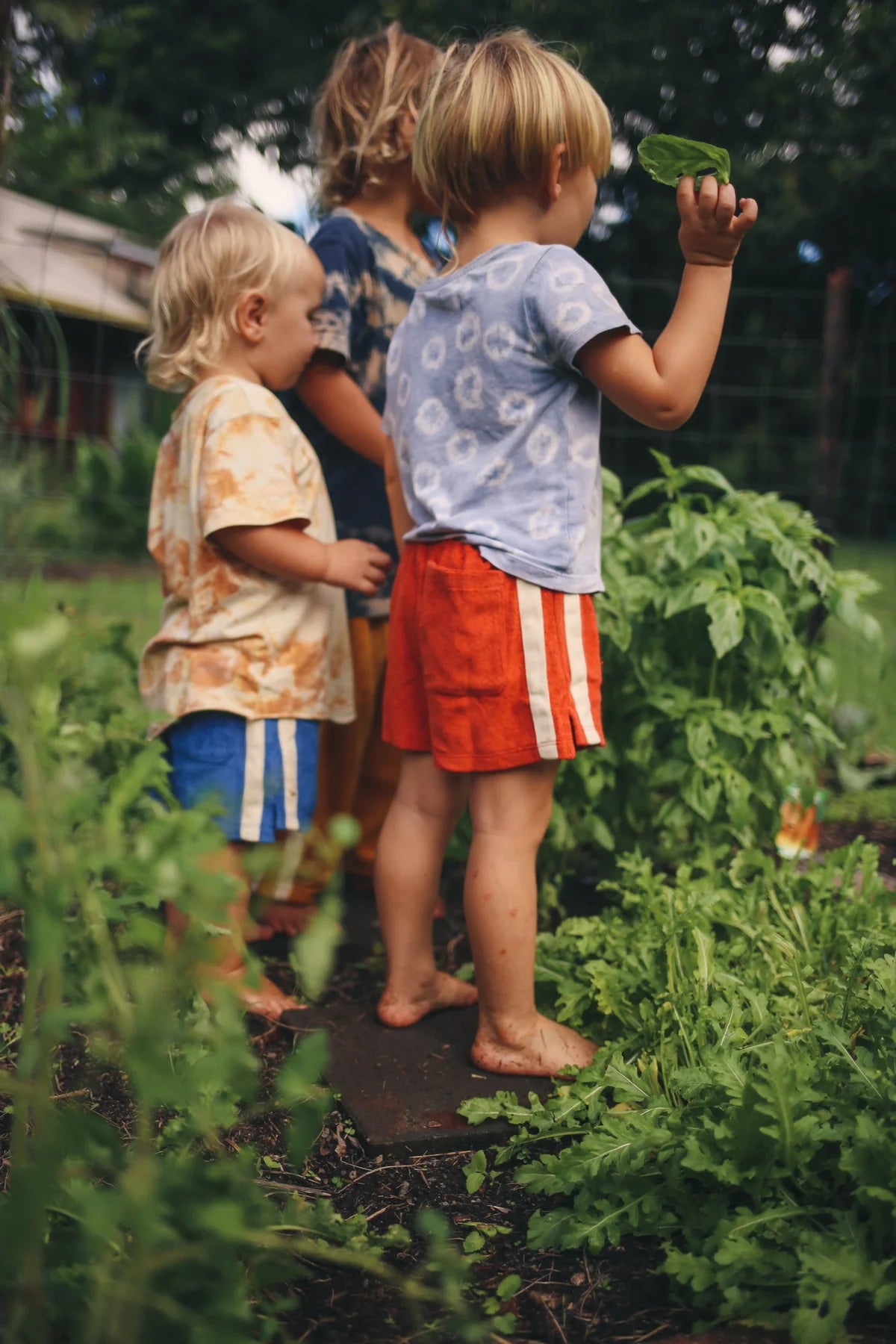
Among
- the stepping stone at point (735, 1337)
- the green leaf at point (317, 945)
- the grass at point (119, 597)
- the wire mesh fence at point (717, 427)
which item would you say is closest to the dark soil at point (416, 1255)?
the stepping stone at point (735, 1337)

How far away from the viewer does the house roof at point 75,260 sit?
15.4 feet

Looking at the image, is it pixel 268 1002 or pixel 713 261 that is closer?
pixel 713 261

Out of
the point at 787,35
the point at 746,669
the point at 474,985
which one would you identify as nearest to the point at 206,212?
the point at 746,669

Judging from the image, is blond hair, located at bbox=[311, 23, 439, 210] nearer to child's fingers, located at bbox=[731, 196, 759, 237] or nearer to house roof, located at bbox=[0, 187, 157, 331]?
child's fingers, located at bbox=[731, 196, 759, 237]

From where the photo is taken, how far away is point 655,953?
1.94 metres

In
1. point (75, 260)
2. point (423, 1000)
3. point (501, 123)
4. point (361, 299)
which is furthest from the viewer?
point (75, 260)

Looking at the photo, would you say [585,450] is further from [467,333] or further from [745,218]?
[745,218]

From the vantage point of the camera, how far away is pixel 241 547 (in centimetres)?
219

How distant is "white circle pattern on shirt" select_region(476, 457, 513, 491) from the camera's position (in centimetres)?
188

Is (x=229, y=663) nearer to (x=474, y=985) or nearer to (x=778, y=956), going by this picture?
(x=474, y=985)

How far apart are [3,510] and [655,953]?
6.71ft

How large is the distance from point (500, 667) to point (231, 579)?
663 millimetres

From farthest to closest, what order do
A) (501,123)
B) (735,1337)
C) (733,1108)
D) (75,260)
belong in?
(75,260)
(501,123)
(733,1108)
(735,1337)

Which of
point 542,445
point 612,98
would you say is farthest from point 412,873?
point 612,98
